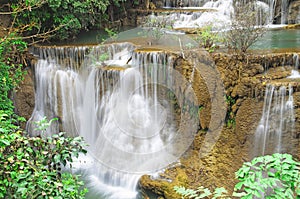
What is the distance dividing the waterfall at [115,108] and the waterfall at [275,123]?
52.7 inches

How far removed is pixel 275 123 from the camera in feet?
16.2

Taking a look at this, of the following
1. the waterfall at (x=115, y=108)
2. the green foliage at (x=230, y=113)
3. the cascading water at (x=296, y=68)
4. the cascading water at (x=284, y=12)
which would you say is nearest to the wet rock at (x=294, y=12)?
the cascading water at (x=284, y=12)

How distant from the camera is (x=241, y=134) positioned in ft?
17.1

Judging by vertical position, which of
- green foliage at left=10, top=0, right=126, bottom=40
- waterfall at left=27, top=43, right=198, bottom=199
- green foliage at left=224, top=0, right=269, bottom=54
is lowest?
waterfall at left=27, top=43, right=198, bottom=199

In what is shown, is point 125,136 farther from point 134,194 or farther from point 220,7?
point 220,7

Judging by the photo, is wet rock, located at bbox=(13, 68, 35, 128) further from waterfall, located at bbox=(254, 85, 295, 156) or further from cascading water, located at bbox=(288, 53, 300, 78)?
cascading water, located at bbox=(288, 53, 300, 78)

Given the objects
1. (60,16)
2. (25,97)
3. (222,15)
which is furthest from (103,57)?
(222,15)

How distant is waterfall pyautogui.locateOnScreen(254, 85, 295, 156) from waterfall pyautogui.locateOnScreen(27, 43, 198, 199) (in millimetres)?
1340

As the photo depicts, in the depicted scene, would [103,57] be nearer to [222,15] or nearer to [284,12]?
[222,15]

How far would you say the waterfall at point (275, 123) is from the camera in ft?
15.7

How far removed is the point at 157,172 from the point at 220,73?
7.63 ft

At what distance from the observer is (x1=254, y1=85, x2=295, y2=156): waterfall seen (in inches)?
188

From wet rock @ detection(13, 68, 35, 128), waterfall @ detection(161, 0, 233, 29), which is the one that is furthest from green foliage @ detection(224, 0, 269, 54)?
wet rock @ detection(13, 68, 35, 128)

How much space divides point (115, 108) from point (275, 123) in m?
3.55
